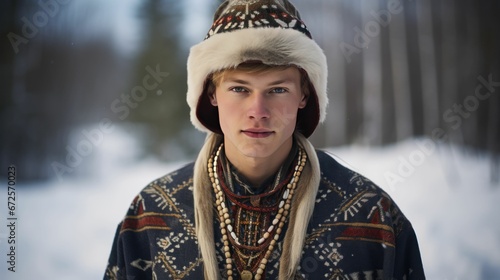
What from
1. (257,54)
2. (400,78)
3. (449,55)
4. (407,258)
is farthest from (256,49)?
(449,55)

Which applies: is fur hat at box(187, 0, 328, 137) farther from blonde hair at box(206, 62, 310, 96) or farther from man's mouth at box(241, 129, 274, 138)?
man's mouth at box(241, 129, 274, 138)

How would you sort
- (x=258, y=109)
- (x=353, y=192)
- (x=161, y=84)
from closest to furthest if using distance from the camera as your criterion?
(x=258, y=109)
(x=353, y=192)
(x=161, y=84)

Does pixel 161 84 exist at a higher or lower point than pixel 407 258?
higher

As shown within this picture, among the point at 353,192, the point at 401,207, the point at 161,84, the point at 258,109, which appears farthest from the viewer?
the point at 161,84

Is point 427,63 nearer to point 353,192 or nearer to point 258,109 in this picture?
point 353,192

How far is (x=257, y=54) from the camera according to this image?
1.48 metres

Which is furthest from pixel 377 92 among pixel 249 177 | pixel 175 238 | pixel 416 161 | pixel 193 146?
pixel 175 238

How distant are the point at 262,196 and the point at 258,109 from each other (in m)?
0.25

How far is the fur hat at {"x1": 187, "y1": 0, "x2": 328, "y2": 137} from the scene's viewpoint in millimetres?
1493

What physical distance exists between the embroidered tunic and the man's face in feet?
0.75

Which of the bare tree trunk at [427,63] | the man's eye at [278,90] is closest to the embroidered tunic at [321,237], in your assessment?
the man's eye at [278,90]

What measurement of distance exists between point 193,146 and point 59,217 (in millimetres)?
634

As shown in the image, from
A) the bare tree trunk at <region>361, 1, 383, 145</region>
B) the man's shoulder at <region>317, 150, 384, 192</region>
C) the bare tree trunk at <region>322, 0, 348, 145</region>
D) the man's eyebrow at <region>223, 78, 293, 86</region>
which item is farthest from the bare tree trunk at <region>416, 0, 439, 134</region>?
the man's eyebrow at <region>223, 78, 293, 86</region>

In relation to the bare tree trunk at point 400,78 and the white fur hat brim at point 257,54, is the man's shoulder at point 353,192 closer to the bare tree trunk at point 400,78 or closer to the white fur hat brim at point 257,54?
the white fur hat brim at point 257,54
